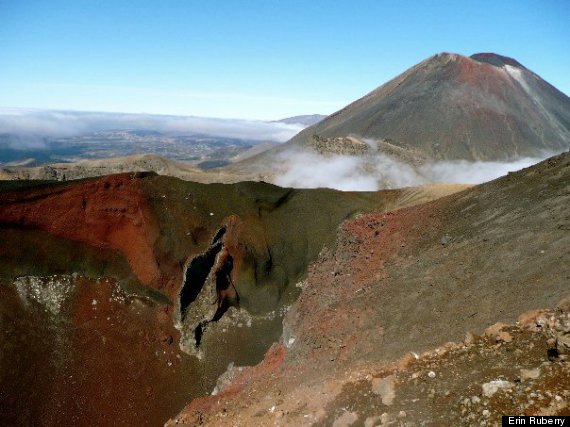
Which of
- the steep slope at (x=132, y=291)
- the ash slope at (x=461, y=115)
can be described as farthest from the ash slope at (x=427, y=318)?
the ash slope at (x=461, y=115)

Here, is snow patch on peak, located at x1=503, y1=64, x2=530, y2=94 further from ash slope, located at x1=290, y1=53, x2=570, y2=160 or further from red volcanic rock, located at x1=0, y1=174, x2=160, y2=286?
red volcanic rock, located at x1=0, y1=174, x2=160, y2=286

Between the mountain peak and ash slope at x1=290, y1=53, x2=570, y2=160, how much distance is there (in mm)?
2829

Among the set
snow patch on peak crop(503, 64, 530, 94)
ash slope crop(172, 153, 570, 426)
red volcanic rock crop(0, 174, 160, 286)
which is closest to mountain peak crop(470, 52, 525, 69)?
snow patch on peak crop(503, 64, 530, 94)

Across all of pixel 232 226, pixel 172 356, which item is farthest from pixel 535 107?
pixel 172 356

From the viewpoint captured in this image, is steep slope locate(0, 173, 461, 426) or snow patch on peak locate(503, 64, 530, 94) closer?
steep slope locate(0, 173, 461, 426)

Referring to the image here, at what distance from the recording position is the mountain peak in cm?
11682

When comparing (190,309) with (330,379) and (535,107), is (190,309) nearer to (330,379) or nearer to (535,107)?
(330,379)

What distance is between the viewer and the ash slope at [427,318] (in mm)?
11039

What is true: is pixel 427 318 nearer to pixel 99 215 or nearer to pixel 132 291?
pixel 132 291

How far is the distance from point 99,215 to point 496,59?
124 metres

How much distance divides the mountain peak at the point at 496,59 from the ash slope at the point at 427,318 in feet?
355

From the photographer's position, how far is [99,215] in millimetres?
24859

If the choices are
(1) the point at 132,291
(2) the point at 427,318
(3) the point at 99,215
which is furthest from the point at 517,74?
(1) the point at 132,291

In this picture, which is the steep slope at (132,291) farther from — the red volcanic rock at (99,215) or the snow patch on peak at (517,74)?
the snow patch on peak at (517,74)
